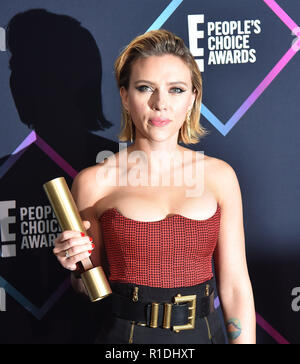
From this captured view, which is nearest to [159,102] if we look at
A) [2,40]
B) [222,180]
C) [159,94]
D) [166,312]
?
[159,94]

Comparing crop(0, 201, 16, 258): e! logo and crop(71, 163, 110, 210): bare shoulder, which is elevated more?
crop(71, 163, 110, 210): bare shoulder

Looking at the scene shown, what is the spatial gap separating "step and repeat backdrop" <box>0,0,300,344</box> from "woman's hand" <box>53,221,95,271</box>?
587 millimetres

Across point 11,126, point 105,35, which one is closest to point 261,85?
point 105,35

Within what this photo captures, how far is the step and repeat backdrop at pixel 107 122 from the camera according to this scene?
1.87 m

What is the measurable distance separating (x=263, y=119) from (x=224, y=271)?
632 millimetres

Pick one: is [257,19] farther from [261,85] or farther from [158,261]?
[158,261]

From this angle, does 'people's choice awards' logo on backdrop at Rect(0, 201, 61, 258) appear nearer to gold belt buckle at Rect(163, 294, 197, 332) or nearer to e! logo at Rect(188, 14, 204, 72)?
gold belt buckle at Rect(163, 294, 197, 332)

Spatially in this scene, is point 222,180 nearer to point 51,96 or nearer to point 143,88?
point 143,88

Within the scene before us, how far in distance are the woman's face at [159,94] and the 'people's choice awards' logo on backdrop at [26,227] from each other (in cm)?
62

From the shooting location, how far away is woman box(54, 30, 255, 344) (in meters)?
1.43

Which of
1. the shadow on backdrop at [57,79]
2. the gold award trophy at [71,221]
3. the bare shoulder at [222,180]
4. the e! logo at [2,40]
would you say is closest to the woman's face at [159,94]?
the bare shoulder at [222,180]

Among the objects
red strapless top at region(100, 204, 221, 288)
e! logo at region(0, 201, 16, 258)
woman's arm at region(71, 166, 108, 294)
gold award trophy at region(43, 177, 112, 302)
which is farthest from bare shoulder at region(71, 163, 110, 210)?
e! logo at region(0, 201, 16, 258)

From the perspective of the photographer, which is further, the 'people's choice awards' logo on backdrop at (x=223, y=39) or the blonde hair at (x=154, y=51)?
the 'people's choice awards' logo on backdrop at (x=223, y=39)

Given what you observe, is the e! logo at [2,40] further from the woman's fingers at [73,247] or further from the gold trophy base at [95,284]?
the gold trophy base at [95,284]
